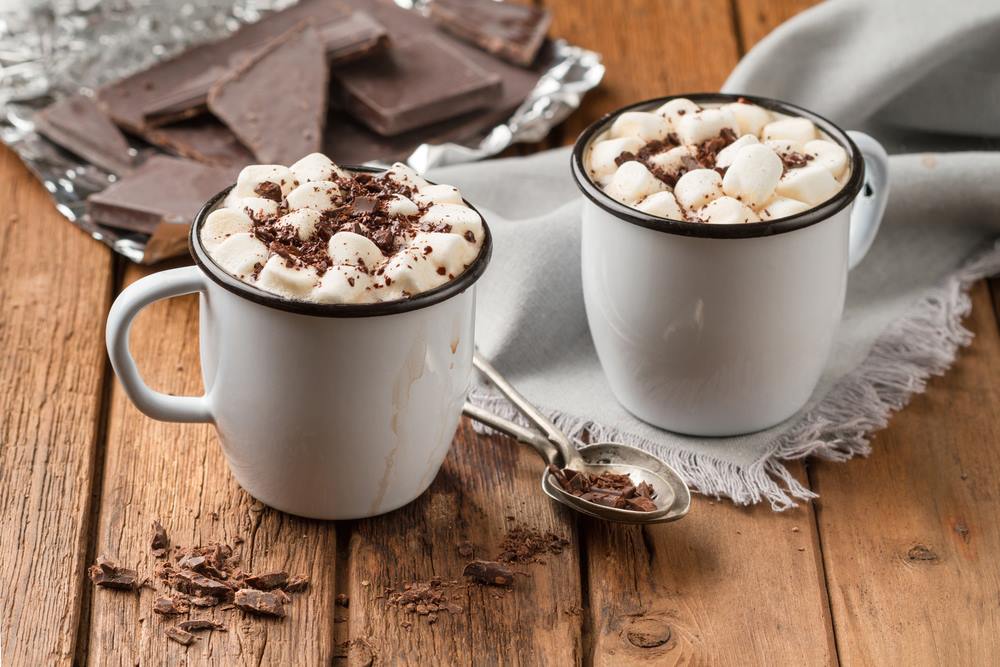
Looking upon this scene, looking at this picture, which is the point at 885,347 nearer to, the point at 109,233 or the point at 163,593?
the point at 163,593

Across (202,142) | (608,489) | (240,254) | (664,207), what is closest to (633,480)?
(608,489)

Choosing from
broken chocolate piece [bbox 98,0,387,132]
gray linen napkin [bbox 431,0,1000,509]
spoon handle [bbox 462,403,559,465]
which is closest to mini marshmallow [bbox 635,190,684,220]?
gray linen napkin [bbox 431,0,1000,509]

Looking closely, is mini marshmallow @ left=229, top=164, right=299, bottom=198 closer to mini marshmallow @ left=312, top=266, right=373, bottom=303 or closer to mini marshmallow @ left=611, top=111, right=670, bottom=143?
mini marshmallow @ left=312, top=266, right=373, bottom=303

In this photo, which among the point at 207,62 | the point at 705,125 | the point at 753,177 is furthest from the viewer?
the point at 207,62

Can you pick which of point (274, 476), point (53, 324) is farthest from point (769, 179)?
point (53, 324)

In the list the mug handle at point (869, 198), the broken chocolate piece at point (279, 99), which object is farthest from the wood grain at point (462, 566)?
the broken chocolate piece at point (279, 99)

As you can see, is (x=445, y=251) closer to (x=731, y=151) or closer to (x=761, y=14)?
(x=731, y=151)

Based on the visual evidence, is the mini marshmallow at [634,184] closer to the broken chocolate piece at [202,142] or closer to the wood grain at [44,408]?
the wood grain at [44,408]
